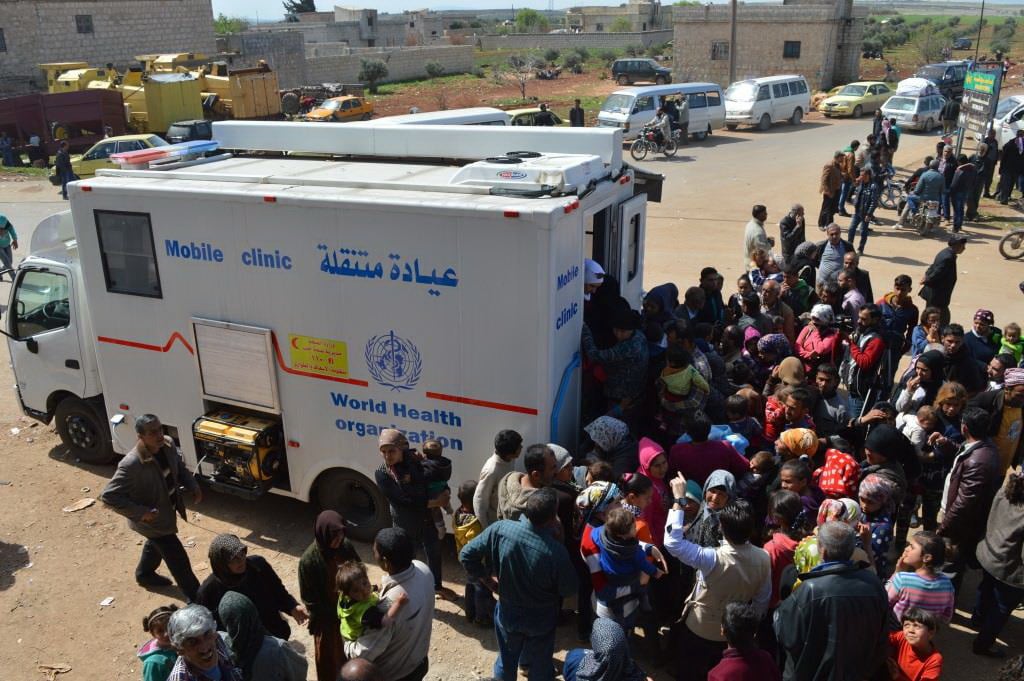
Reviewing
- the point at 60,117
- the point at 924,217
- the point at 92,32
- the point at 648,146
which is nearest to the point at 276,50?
the point at 92,32

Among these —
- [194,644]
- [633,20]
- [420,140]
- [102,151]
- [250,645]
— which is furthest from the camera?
[633,20]

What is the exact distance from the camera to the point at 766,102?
29.1 metres

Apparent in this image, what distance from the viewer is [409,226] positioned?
551cm

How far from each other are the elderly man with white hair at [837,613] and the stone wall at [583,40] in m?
71.6

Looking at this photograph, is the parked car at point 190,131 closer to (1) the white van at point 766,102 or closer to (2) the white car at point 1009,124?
(1) the white van at point 766,102

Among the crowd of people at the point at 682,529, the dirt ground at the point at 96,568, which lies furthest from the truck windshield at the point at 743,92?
the crowd of people at the point at 682,529

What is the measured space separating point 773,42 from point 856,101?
10611mm

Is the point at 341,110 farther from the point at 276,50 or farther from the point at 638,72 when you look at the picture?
the point at 638,72

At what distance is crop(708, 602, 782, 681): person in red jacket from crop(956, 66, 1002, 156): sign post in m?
17.3

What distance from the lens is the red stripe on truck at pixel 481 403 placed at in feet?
18.2

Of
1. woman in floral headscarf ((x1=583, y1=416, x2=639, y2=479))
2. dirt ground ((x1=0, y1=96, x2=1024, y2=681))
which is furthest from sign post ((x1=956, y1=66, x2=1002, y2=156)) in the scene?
woman in floral headscarf ((x1=583, y1=416, x2=639, y2=479))

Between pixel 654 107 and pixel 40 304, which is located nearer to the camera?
pixel 40 304

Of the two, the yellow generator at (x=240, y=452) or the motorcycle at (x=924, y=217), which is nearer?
the yellow generator at (x=240, y=452)

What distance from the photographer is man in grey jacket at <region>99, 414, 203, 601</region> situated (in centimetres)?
547
